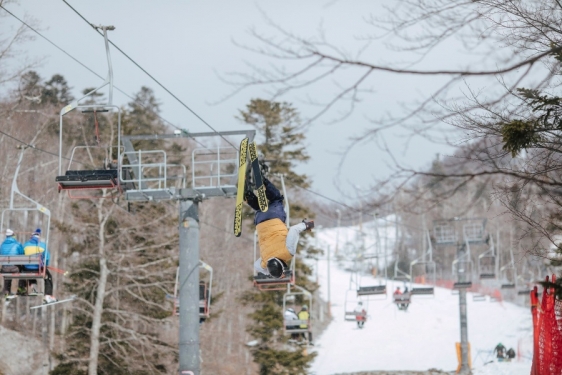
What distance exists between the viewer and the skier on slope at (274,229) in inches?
439

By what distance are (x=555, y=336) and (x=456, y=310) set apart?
5932 cm

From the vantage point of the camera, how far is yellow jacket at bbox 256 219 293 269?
1116 cm

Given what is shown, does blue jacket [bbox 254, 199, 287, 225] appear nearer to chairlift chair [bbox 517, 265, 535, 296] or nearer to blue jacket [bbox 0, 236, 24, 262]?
blue jacket [bbox 0, 236, 24, 262]

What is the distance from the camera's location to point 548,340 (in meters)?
11.1

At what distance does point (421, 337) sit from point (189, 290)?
42264 millimetres

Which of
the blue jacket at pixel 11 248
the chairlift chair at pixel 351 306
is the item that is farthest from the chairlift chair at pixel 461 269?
the blue jacket at pixel 11 248

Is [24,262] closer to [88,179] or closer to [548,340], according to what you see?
[88,179]

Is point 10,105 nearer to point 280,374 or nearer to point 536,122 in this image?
point 280,374

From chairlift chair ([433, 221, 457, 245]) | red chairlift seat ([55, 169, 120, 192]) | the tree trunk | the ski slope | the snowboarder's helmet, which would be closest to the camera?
the snowboarder's helmet

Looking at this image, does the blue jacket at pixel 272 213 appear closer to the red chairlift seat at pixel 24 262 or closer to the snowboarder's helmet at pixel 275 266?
the snowboarder's helmet at pixel 275 266

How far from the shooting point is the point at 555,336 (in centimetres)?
1088

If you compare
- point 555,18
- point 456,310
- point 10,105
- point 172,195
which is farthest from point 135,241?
point 456,310

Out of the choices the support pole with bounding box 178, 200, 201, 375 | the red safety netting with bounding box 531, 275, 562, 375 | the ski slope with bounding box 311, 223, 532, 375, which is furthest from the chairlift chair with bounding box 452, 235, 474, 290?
the red safety netting with bounding box 531, 275, 562, 375

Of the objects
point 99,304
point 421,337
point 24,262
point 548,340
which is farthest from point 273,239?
point 421,337
